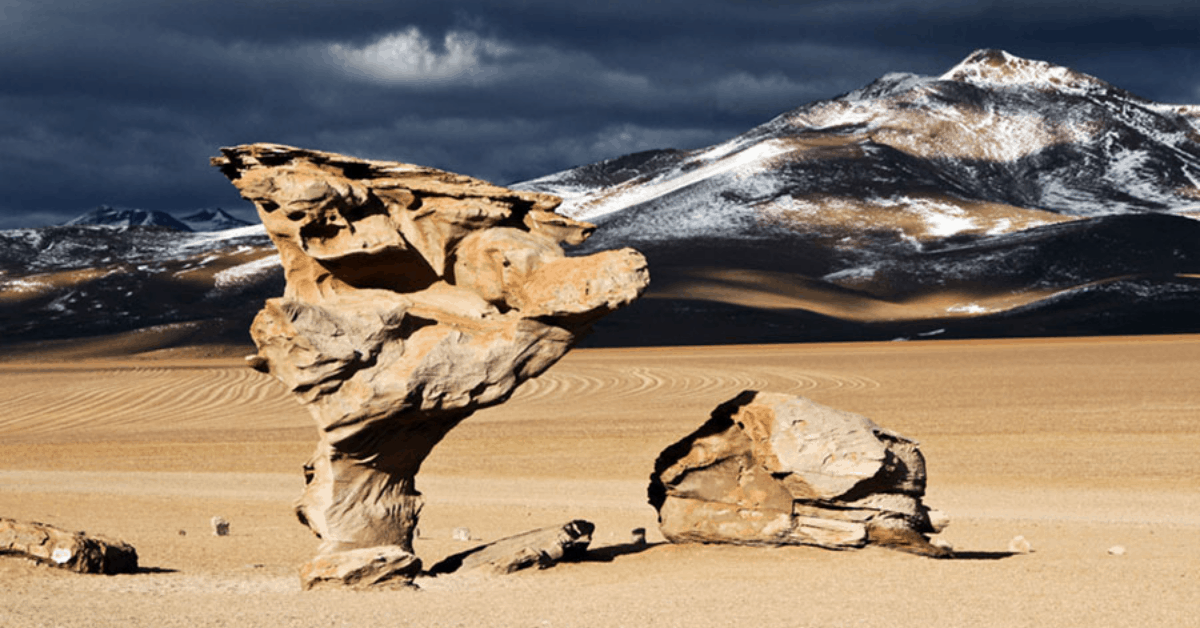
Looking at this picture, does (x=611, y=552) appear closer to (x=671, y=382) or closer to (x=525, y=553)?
(x=525, y=553)

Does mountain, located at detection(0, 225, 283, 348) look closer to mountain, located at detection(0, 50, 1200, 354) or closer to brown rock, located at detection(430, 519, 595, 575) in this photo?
mountain, located at detection(0, 50, 1200, 354)

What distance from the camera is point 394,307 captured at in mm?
11570

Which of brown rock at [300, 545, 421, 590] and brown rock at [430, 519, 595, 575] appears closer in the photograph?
brown rock at [300, 545, 421, 590]

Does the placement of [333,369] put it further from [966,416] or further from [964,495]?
[966,416]

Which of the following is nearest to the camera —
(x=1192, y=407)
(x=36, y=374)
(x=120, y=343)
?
(x=1192, y=407)

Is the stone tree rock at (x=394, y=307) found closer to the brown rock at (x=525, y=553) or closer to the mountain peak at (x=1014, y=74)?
the brown rock at (x=525, y=553)

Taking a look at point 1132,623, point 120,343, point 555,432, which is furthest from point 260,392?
point 120,343

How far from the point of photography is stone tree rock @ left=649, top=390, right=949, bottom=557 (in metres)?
12.0

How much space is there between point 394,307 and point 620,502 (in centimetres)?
738

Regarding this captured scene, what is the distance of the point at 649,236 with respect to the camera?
119688 millimetres

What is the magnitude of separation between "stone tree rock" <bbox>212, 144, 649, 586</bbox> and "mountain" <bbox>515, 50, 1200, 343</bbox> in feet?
207

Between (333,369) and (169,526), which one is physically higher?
(333,369)

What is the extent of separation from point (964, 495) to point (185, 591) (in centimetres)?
1161

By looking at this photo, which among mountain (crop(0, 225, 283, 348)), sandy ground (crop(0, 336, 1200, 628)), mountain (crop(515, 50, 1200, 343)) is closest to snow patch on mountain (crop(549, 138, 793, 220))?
mountain (crop(515, 50, 1200, 343))
